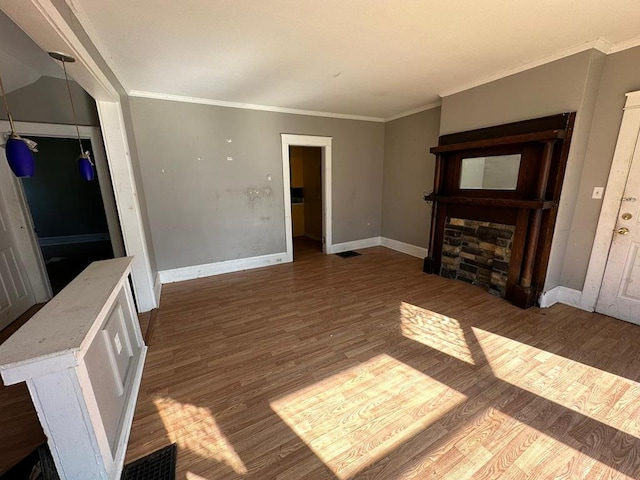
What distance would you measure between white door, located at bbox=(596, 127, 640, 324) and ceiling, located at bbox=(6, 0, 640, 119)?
4.10 ft

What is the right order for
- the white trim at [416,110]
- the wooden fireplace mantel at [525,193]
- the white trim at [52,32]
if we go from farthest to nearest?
the white trim at [416,110] < the wooden fireplace mantel at [525,193] < the white trim at [52,32]

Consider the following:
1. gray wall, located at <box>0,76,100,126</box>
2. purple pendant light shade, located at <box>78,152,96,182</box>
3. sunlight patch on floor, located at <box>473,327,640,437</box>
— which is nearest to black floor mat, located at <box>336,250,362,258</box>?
A: sunlight patch on floor, located at <box>473,327,640,437</box>

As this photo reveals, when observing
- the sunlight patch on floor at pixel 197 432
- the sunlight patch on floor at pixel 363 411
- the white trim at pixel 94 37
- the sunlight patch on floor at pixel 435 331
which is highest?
the white trim at pixel 94 37

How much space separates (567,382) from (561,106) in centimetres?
242

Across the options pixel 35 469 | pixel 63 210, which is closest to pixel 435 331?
pixel 35 469

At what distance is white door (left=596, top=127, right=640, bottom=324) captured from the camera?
7.81 ft

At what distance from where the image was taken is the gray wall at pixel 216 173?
3404 millimetres

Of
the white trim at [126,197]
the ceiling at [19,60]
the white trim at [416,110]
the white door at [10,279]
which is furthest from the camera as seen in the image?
the white trim at [416,110]

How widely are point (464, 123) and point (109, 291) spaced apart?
3.94 metres

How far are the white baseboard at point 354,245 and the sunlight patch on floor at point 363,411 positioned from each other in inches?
123

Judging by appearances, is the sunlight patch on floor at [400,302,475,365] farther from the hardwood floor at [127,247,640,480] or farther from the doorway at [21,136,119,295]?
the doorway at [21,136,119,295]

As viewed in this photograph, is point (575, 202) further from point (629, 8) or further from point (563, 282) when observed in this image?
point (629, 8)

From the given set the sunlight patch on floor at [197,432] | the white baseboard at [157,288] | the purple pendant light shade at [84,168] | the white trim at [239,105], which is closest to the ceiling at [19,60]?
Result: the white trim at [239,105]

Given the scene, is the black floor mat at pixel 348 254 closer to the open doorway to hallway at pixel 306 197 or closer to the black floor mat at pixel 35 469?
the open doorway to hallway at pixel 306 197
